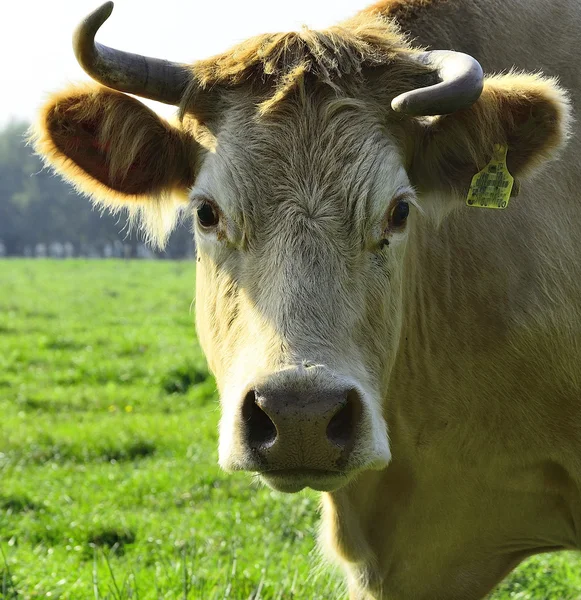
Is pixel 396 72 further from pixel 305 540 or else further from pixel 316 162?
pixel 305 540

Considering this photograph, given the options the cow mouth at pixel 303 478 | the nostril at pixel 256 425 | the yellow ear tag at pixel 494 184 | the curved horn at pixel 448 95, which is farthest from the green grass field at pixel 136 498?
the curved horn at pixel 448 95

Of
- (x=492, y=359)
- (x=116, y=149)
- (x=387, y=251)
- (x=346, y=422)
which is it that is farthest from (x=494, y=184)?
(x=116, y=149)

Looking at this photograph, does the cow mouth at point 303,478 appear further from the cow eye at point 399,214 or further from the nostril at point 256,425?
the cow eye at point 399,214

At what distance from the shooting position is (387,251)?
3.46 m

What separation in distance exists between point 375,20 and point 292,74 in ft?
2.56

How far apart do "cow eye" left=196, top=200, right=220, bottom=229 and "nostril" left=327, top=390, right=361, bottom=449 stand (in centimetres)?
101

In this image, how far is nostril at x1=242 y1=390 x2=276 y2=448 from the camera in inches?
114

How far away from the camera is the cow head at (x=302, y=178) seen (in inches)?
115

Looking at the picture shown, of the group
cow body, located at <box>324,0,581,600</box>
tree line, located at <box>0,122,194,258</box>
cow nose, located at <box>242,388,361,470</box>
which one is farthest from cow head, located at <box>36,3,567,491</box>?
tree line, located at <box>0,122,194,258</box>

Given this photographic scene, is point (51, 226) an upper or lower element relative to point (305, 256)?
lower

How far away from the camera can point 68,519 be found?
20.6 feet

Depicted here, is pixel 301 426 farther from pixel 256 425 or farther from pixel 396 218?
pixel 396 218

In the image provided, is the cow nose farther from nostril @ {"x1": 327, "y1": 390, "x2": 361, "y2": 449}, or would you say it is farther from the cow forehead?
the cow forehead

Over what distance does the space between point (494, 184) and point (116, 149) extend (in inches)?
63.3
